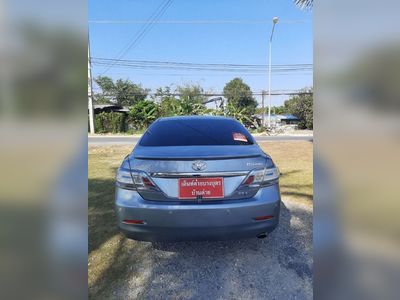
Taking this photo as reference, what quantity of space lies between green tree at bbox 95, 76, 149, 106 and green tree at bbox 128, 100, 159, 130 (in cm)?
934

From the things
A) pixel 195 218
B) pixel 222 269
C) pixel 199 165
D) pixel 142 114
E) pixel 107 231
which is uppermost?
pixel 142 114

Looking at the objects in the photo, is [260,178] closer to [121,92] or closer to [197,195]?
[197,195]

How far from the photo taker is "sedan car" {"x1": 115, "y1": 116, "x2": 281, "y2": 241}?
2.77 meters

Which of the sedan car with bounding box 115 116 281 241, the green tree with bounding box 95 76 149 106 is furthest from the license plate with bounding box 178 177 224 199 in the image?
the green tree with bounding box 95 76 149 106

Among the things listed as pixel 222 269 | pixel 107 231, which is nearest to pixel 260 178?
pixel 222 269

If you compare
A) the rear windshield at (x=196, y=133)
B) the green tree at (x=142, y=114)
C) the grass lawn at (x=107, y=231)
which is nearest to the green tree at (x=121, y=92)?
the green tree at (x=142, y=114)

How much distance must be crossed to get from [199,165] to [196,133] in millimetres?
832

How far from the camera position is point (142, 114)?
95.7ft

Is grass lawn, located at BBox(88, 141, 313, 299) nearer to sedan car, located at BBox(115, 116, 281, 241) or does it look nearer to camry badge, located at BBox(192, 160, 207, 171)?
sedan car, located at BBox(115, 116, 281, 241)

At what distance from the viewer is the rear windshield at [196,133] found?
3361 mm

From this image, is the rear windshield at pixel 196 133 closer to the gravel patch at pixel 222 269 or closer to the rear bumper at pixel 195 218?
the rear bumper at pixel 195 218
